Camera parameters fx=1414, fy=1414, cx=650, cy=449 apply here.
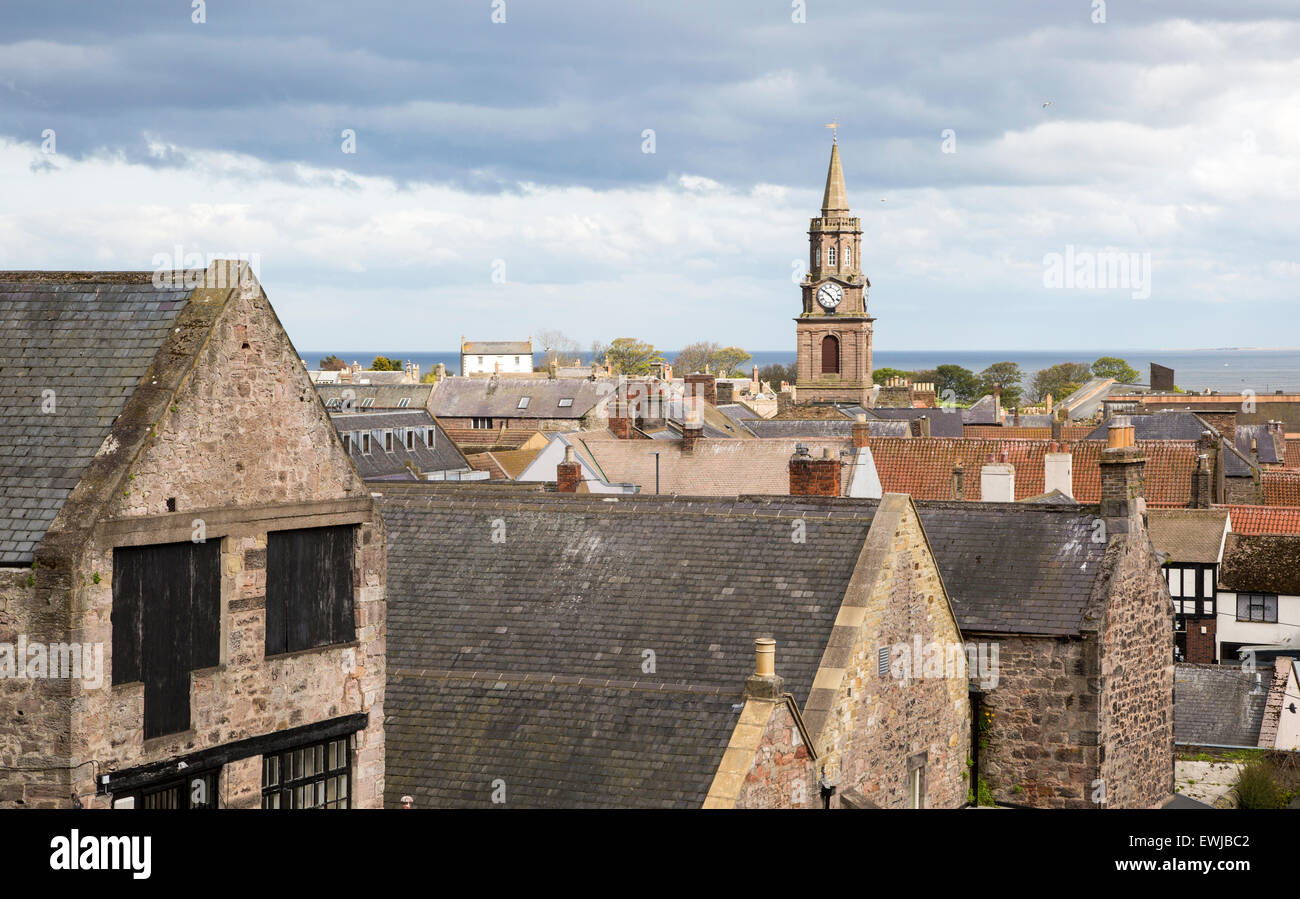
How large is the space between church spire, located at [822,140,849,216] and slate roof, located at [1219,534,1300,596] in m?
98.4

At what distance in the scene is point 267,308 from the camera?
14352mm

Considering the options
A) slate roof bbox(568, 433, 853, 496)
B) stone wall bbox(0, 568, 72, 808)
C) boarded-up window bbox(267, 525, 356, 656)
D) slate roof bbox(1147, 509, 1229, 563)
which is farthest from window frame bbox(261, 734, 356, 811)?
slate roof bbox(1147, 509, 1229, 563)

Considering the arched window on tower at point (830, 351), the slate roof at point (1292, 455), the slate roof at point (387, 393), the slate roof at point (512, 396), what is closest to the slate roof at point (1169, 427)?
the slate roof at point (1292, 455)

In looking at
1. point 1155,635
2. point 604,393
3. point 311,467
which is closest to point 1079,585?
point 1155,635

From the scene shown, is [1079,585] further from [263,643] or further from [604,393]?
[604,393]

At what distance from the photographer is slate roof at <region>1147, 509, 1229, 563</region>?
53969 mm

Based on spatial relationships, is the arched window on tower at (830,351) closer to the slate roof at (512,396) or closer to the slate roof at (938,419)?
the slate roof at (938,419)

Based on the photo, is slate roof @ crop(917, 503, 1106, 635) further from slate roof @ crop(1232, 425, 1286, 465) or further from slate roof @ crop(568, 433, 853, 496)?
slate roof @ crop(1232, 425, 1286, 465)

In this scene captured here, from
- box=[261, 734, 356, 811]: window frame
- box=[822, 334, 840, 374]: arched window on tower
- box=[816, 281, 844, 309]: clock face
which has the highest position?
box=[816, 281, 844, 309]: clock face

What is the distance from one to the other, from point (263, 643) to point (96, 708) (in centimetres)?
202

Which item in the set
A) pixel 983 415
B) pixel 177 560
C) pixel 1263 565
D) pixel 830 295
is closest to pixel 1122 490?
pixel 177 560

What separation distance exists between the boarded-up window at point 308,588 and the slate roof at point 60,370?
82.9 inches

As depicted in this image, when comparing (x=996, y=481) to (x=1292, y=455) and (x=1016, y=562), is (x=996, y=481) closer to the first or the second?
(x=1016, y=562)
